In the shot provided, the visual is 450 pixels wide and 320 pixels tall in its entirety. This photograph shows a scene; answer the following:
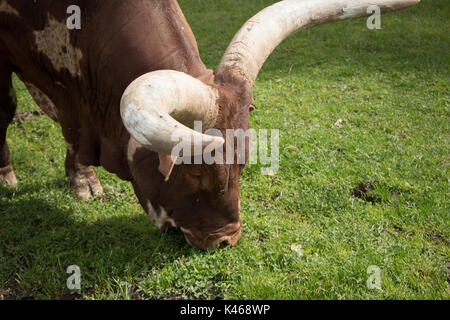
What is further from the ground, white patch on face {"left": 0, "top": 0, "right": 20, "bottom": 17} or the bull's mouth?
white patch on face {"left": 0, "top": 0, "right": 20, "bottom": 17}

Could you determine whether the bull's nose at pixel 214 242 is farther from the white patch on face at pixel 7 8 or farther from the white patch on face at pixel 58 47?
the white patch on face at pixel 7 8

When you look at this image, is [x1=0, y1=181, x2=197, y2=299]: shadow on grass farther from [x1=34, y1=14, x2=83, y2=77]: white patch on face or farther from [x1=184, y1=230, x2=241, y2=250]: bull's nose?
[x1=34, y1=14, x2=83, y2=77]: white patch on face

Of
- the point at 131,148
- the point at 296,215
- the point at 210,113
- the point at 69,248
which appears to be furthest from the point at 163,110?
the point at 296,215

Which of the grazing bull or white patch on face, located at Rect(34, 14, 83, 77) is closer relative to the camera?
the grazing bull

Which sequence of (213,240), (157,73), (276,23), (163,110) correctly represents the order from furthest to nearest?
(213,240), (276,23), (157,73), (163,110)

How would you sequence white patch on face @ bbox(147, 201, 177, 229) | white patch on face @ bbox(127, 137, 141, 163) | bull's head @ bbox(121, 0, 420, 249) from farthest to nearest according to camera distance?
white patch on face @ bbox(147, 201, 177, 229) → white patch on face @ bbox(127, 137, 141, 163) → bull's head @ bbox(121, 0, 420, 249)

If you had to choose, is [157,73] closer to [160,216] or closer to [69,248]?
[160,216]

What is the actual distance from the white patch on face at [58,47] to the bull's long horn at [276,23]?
1.13 m

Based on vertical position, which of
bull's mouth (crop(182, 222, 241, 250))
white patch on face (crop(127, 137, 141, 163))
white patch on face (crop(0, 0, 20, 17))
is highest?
white patch on face (crop(0, 0, 20, 17))

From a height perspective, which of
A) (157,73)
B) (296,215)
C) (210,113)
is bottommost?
(296,215)

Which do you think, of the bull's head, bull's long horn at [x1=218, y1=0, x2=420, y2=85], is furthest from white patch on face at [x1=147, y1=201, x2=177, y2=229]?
bull's long horn at [x1=218, y1=0, x2=420, y2=85]

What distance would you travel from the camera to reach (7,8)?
3172 mm

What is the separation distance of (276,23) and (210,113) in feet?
3.15

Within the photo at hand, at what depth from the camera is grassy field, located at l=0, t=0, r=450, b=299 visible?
2.99m
